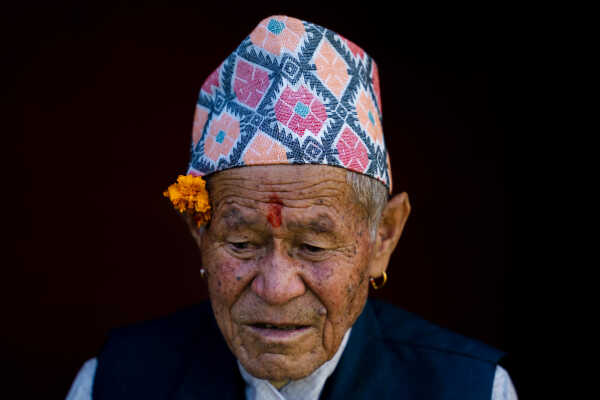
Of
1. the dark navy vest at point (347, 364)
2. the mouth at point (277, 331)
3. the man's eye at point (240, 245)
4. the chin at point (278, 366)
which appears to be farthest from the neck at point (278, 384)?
the man's eye at point (240, 245)

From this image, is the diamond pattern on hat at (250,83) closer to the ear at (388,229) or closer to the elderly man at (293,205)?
the elderly man at (293,205)

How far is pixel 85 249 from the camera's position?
329 cm

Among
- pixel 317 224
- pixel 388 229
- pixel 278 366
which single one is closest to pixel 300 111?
pixel 317 224

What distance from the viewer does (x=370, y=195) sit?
6.49ft

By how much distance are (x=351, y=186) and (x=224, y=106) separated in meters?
0.55

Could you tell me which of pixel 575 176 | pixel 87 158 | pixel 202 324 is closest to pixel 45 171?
pixel 87 158

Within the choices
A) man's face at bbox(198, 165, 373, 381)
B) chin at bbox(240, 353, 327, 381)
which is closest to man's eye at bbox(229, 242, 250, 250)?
man's face at bbox(198, 165, 373, 381)

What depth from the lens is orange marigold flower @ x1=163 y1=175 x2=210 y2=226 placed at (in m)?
1.88

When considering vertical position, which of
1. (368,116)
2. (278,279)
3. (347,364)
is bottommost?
(347,364)

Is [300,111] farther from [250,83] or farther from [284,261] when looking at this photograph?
[284,261]

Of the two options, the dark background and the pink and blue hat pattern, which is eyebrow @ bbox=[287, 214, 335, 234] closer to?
the pink and blue hat pattern

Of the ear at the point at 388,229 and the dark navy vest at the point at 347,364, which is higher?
the ear at the point at 388,229

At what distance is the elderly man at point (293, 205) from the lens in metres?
1.82

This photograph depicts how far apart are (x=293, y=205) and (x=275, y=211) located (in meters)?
0.06
